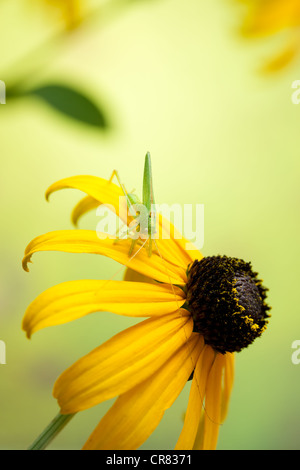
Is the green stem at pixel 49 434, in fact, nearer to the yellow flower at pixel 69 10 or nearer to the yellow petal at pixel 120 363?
the yellow petal at pixel 120 363

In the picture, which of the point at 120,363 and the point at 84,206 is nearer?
the point at 120,363

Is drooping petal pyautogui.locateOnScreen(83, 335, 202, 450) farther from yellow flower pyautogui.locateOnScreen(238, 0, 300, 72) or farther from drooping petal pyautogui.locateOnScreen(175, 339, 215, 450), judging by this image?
yellow flower pyautogui.locateOnScreen(238, 0, 300, 72)

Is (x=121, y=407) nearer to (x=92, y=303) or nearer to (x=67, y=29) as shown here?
(x=92, y=303)

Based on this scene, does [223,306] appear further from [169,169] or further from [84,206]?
[169,169]

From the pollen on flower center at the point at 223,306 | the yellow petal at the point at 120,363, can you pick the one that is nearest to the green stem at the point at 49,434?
the yellow petal at the point at 120,363

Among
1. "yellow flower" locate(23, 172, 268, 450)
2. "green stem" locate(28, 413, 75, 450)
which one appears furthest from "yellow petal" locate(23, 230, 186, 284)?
"green stem" locate(28, 413, 75, 450)

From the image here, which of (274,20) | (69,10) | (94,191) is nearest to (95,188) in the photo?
(94,191)
